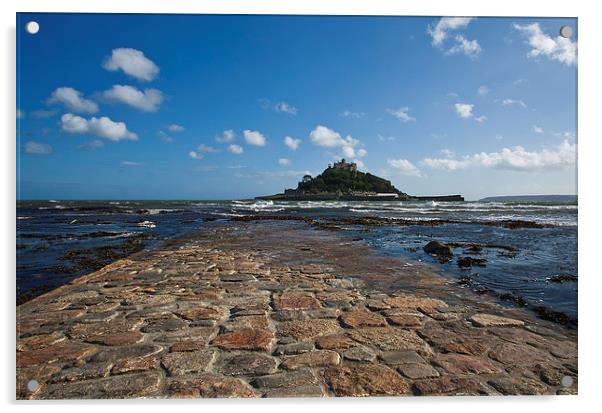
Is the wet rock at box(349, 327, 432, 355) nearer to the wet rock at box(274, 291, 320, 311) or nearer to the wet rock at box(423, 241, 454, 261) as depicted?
the wet rock at box(274, 291, 320, 311)

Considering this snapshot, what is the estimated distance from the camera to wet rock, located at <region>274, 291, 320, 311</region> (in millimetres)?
3662

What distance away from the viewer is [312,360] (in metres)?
2.63

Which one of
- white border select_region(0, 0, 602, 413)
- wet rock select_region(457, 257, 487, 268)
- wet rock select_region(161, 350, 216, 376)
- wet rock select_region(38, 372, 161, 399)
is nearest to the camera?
wet rock select_region(38, 372, 161, 399)

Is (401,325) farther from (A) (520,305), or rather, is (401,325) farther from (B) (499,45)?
(B) (499,45)

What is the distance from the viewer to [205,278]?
16.2ft

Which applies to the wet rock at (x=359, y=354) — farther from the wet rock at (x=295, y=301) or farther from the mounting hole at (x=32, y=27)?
the mounting hole at (x=32, y=27)

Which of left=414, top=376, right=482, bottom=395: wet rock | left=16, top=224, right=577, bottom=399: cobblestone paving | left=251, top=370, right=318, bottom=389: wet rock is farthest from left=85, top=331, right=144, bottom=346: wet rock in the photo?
left=414, top=376, right=482, bottom=395: wet rock

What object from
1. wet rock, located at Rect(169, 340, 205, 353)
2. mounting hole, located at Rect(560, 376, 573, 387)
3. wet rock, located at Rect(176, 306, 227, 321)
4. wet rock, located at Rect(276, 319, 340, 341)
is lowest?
mounting hole, located at Rect(560, 376, 573, 387)

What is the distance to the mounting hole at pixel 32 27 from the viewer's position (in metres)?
3.28

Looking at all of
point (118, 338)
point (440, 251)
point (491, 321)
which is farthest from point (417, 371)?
point (440, 251)

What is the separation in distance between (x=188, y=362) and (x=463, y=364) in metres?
2.07

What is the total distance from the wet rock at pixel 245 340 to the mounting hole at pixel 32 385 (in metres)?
1.27

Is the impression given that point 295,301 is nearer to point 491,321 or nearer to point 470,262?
point 491,321

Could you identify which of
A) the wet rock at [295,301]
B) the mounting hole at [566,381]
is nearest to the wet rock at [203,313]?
the wet rock at [295,301]
